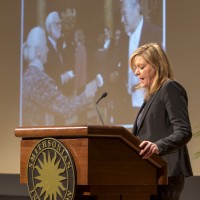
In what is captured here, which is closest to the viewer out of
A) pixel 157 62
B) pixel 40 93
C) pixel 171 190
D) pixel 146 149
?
pixel 146 149

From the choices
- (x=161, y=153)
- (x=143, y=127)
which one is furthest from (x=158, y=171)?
(x=143, y=127)

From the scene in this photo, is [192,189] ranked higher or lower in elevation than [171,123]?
lower

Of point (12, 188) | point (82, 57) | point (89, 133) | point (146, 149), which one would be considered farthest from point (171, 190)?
point (12, 188)

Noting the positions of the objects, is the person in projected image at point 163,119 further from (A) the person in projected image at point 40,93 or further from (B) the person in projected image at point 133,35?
(A) the person in projected image at point 40,93

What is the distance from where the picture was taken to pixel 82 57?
534 centimetres

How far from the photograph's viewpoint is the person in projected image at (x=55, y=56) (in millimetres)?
5441

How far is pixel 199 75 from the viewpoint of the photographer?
465 centimetres

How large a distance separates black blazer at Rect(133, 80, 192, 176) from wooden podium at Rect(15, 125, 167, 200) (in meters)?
0.12

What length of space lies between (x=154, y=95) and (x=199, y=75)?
249 centimetres

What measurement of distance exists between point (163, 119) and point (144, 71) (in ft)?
0.76

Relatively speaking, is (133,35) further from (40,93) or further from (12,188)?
(12,188)

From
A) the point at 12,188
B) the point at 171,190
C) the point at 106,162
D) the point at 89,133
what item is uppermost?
the point at 89,133

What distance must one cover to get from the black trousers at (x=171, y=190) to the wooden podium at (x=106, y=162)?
0.06m

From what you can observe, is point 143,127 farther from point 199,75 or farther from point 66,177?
point 199,75
